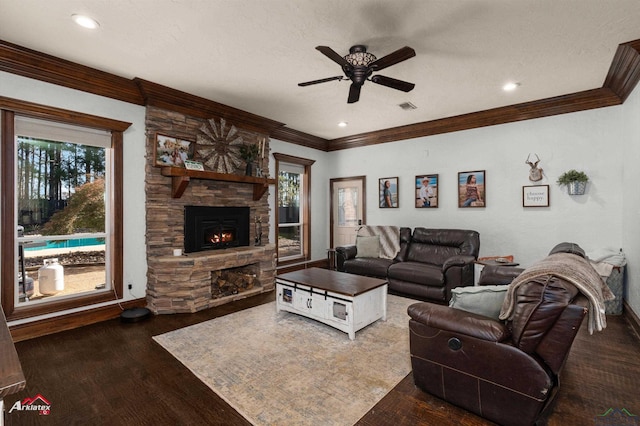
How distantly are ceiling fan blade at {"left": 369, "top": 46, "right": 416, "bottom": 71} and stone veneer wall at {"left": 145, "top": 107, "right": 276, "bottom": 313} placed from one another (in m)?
2.89

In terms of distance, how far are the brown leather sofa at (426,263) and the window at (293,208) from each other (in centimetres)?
130

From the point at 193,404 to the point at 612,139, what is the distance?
5.63m

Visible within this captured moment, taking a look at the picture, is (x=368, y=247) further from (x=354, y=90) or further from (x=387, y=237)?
(x=354, y=90)

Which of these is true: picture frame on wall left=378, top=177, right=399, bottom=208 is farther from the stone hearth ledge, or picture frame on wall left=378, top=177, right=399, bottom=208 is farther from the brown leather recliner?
the brown leather recliner

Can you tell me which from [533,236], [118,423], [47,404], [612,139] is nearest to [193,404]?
[118,423]

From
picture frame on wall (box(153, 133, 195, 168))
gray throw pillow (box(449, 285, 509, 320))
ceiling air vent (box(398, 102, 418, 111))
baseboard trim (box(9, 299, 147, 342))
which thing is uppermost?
ceiling air vent (box(398, 102, 418, 111))

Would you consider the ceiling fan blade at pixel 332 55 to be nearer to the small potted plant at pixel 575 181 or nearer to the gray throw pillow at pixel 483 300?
the gray throw pillow at pixel 483 300

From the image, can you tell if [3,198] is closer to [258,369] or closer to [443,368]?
[258,369]

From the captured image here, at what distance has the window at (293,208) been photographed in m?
6.20

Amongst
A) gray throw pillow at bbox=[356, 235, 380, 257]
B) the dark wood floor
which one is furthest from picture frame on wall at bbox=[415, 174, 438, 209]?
the dark wood floor

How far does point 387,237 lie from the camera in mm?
5566

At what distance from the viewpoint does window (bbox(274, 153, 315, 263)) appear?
620 cm

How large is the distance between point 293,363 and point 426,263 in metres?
3.11

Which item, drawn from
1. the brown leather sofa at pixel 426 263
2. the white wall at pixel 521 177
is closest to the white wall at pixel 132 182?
the brown leather sofa at pixel 426 263
